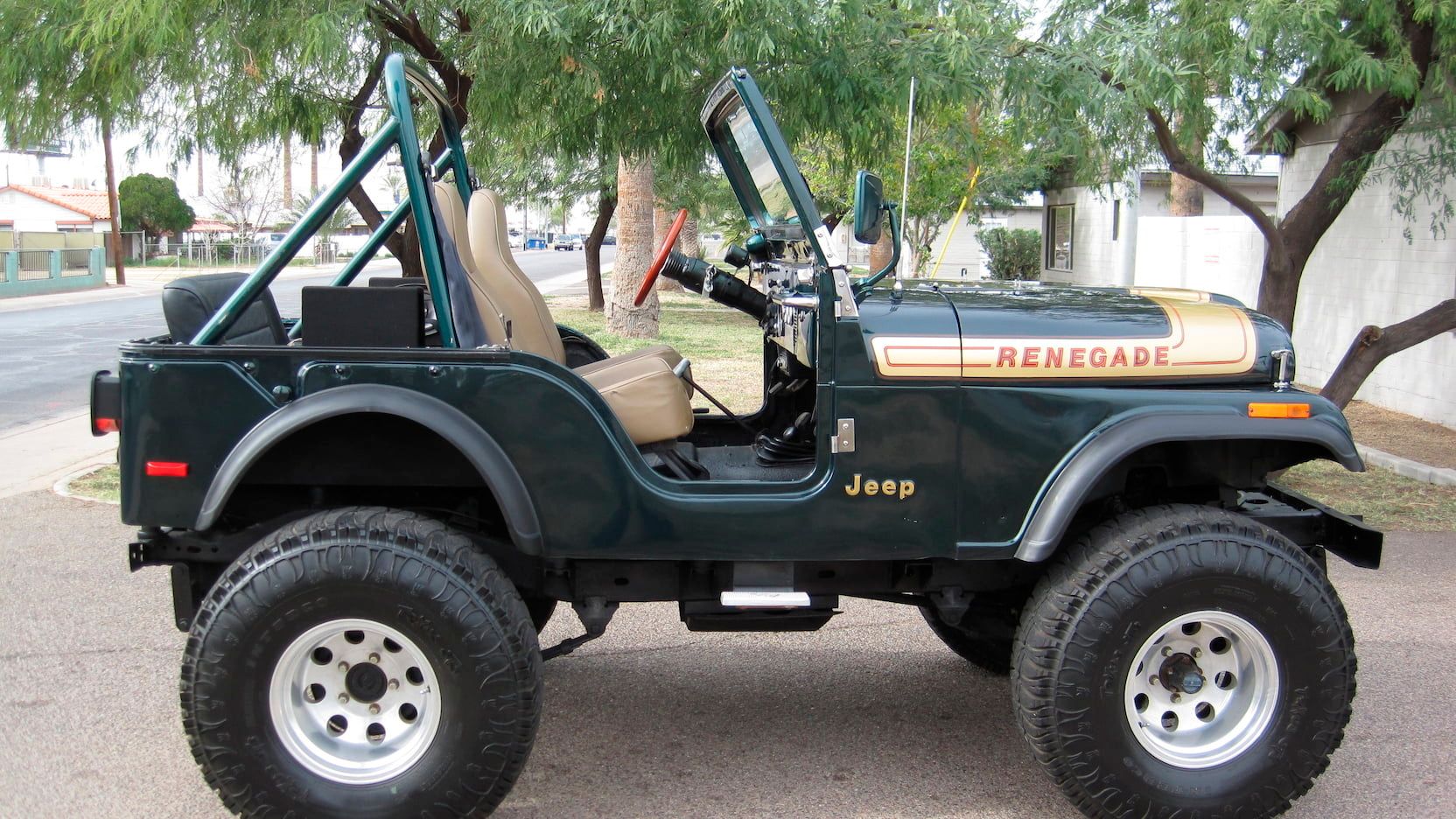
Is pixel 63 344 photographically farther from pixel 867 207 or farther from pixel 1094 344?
pixel 1094 344

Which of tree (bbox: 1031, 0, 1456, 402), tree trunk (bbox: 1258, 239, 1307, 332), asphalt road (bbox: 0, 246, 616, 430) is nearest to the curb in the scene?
tree (bbox: 1031, 0, 1456, 402)

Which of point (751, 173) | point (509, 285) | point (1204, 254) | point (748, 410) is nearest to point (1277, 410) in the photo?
point (751, 173)

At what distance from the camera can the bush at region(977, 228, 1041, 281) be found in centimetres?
2856

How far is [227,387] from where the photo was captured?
3342 millimetres

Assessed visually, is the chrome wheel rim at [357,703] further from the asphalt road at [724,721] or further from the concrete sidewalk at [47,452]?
the concrete sidewalk at [47,452]

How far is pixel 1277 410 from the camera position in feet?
11.4

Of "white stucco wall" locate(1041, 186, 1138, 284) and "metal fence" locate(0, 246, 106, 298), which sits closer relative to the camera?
"white stucco wall" locate(1041, 186, 1138, 284)

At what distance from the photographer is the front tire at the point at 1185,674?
11.1 ft

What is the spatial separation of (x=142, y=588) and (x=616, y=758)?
117 inches

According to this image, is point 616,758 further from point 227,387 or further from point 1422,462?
point 1422,462

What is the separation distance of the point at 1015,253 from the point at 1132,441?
85.9 ft

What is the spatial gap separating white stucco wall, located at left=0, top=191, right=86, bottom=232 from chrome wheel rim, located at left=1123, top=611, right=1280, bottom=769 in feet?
197

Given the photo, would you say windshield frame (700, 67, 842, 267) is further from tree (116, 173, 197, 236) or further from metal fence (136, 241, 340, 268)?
tree (116, 173, 197, 236)

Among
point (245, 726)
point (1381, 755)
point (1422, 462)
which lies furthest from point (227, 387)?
point (1422, 462)
